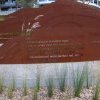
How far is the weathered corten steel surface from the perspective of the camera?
10109 millimetres

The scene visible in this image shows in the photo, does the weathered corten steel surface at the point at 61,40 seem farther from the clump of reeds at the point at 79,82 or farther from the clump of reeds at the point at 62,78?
the clump of reeds at the point at 79,82

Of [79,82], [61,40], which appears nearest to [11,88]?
[79,82]

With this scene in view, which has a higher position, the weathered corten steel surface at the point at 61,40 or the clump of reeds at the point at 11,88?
the weathered corten steel surface at the point at 61,40

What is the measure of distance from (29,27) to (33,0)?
113ft

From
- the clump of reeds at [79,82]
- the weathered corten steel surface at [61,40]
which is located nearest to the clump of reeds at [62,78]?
the clump of reeds at [79,82]

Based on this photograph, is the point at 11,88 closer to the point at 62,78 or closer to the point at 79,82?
the point at 62,78

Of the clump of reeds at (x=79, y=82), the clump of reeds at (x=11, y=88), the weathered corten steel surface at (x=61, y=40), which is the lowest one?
the clump of reeds at (x=11, y=88)

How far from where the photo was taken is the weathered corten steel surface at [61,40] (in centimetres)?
1011

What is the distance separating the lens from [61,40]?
10203 mm

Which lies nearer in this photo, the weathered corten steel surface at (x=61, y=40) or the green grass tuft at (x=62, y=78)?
the green grass tuft at (x=62, y=78)

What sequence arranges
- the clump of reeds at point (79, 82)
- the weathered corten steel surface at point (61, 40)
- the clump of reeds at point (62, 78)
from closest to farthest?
the clump of reeds at point (79, 82), the clump of reeds at point (62, 78), the weathered corten steel surface at point (61, 40)

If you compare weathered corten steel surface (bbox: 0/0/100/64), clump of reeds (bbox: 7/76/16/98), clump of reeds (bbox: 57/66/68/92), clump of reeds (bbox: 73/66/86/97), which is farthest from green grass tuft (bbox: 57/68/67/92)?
clump of reeds (bbox: 7/76/16/98)

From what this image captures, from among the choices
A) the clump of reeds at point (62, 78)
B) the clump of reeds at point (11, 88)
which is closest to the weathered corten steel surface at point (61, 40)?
the clump of reeds at point (62, 78)

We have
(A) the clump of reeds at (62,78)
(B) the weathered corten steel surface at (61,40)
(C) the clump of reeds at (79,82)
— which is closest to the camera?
(C) the clump of reeds at (79,82)
